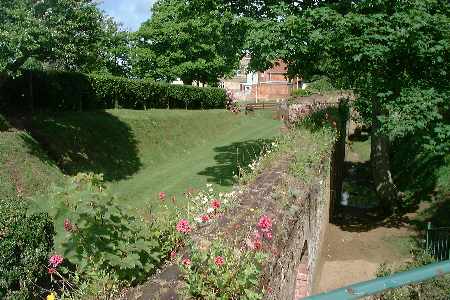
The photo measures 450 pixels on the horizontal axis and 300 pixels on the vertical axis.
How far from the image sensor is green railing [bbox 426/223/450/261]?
1237 cm

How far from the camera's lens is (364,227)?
16.0 meters

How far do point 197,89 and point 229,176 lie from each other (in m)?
18.9

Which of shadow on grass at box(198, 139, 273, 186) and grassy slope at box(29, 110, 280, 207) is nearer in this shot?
grassy slope at box(29, 110, 280, 207)

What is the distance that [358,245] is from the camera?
14.4 metres

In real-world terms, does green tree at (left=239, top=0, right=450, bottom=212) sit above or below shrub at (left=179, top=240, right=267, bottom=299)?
above

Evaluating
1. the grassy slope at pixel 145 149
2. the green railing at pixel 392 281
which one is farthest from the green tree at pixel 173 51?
the green railing at pixel 392 281

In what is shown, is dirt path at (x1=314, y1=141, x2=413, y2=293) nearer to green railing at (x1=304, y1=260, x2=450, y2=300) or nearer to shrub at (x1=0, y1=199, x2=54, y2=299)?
shrub at (x1=0, y1=199, x2=54, y2=299)

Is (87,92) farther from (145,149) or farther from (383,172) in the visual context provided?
(383,172)

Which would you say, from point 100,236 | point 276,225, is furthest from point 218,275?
point 276,225

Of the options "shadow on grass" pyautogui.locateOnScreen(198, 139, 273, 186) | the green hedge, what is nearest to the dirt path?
"shadow on grass" pyautogui.locateOnScreen(198, 139, 273, 186)

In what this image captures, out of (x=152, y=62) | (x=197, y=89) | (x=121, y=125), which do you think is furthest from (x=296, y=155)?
(x=152, y=62)

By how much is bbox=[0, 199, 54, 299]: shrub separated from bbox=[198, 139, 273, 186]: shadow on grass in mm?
7189

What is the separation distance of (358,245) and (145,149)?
11135 mm

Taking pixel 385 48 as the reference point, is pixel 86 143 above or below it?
below
